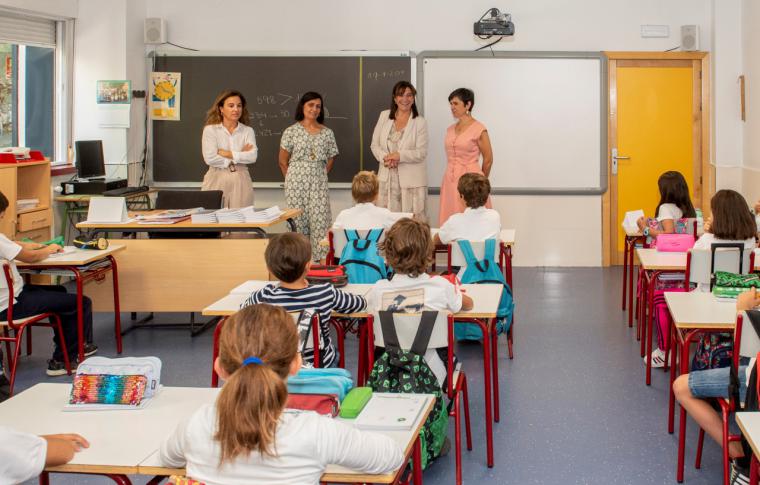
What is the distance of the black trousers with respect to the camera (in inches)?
198

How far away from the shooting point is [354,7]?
8.90 metres

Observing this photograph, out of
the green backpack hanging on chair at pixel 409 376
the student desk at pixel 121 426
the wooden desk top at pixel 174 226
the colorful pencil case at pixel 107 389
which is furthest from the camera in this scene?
the wooden desk top at pixel 174 226

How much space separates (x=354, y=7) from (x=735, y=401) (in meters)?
6.48

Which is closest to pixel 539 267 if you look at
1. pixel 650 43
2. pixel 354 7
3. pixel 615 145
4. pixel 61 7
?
pixel 615 145

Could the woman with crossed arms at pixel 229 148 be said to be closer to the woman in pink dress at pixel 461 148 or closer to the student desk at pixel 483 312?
the woman in pink dress at pixel 461 148

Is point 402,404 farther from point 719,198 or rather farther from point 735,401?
point 719,198

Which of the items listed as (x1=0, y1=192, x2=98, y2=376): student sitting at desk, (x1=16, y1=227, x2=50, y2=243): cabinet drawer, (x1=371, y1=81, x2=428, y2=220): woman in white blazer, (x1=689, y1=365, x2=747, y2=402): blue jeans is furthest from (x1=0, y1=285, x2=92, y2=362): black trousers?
(x1=371, y1=81, x2=428, y2=220): woman in white blazer

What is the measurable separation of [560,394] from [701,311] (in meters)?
1.26

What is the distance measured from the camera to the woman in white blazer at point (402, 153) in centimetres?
819

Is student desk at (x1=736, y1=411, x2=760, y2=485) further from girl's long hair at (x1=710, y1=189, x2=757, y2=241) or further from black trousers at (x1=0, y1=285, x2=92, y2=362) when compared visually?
black trousers at (x1=0, y1=285, x2=92, y2=362)

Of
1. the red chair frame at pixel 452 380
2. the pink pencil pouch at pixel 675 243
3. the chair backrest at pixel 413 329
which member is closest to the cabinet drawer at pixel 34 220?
the red chair frame at pixel 452 380

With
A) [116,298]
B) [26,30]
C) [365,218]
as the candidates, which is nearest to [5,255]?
[116,298]

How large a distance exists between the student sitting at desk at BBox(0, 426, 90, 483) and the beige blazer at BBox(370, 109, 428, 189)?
615 cm

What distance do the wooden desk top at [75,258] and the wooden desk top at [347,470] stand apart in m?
3.10
